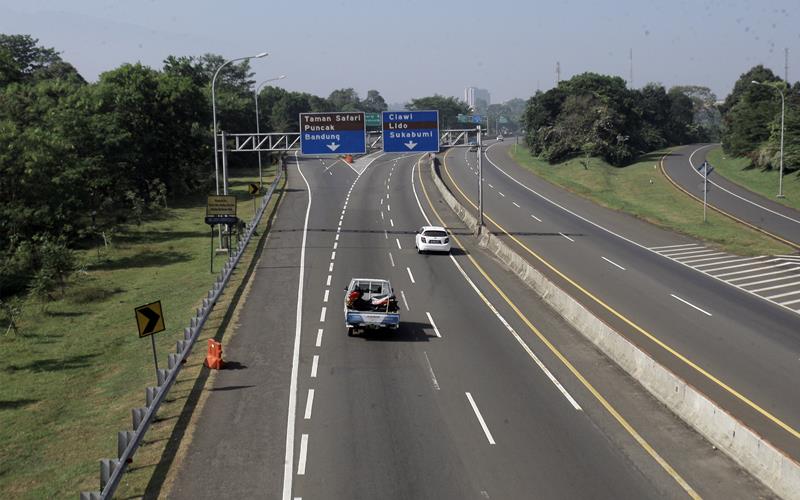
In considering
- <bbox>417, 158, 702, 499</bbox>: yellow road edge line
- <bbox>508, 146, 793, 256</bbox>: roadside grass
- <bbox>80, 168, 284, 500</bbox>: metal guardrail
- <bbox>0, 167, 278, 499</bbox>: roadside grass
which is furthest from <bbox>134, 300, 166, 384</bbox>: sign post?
<bbox>508, 146, 793, 256</bbox>: roadside grass

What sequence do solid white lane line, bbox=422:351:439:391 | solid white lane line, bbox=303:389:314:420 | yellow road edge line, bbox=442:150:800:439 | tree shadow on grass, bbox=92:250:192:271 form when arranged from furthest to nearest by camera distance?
tree shadow on grass, bbox=92:250:192:271
solid white lane line, bbox=422:351:439:391
solid white lane line, bbox=303:389:314:420
yellow road edge line, bbox=442:150:800:439

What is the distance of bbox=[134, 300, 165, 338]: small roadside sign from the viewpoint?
749 inches

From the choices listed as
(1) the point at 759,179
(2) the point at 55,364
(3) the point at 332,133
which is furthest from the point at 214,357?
(1) the point at 759,179

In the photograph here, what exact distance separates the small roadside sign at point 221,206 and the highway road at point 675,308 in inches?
631

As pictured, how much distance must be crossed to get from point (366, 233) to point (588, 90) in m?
66.0

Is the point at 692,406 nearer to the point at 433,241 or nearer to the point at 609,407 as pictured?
the point at 609,407

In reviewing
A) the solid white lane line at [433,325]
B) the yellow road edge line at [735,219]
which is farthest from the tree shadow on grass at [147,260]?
the yellow road edge line at [735,219]

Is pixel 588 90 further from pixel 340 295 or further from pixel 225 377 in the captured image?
pixel 225 377

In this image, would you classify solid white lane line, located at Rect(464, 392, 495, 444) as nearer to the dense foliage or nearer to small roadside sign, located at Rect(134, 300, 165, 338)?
small roadside sign, located at Rect(134, 300, 165, 338)

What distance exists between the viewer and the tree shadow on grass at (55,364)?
26.0 m

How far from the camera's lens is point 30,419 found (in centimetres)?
2053

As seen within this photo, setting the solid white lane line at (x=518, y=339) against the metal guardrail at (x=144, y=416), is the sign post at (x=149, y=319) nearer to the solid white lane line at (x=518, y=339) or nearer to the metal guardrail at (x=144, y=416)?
the metal guardrail at (x=144, y=416)

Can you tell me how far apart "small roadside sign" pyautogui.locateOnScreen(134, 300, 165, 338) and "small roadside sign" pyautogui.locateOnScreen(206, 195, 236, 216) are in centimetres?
2073

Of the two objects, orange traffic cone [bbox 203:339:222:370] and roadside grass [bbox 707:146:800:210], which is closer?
orange traffic cone [bbox 203:339:222:370]
